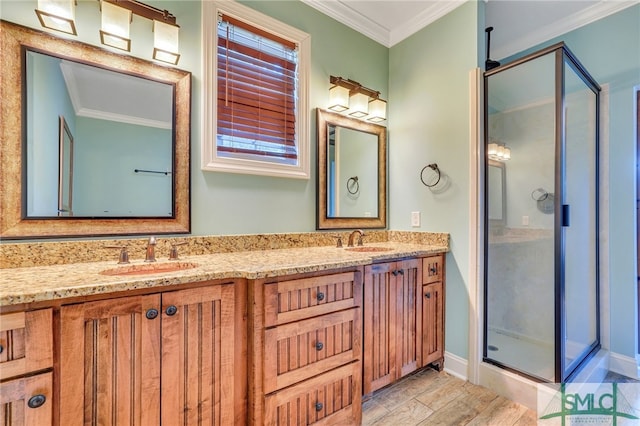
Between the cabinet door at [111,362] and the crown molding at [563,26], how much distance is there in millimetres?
3325

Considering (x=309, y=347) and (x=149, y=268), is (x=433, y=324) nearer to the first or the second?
(x=309, y=347)

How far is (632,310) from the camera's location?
7.03 feet

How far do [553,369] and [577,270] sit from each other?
2.42 ft

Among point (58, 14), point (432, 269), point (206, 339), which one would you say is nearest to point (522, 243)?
point (432, 269)

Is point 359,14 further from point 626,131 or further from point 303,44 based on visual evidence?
point 626,131

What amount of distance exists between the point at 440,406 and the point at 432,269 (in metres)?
0.81

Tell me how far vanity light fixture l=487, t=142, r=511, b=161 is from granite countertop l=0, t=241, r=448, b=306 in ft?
3.06

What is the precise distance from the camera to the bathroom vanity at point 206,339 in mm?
939

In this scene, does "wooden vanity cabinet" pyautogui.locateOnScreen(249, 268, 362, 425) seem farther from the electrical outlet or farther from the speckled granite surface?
the electrical outlet

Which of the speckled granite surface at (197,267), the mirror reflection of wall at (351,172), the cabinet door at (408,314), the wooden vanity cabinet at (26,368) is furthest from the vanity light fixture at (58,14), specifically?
the cabinet door at (408,314)

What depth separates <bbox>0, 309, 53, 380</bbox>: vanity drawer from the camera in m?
0.88

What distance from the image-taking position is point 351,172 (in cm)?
241

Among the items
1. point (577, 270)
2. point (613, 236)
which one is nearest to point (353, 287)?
point (577, 270)

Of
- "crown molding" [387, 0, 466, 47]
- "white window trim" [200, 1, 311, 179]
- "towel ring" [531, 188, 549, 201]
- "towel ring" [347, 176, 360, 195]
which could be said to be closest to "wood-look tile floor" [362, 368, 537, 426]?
"towel ring" [531, 188, 549, 201]
